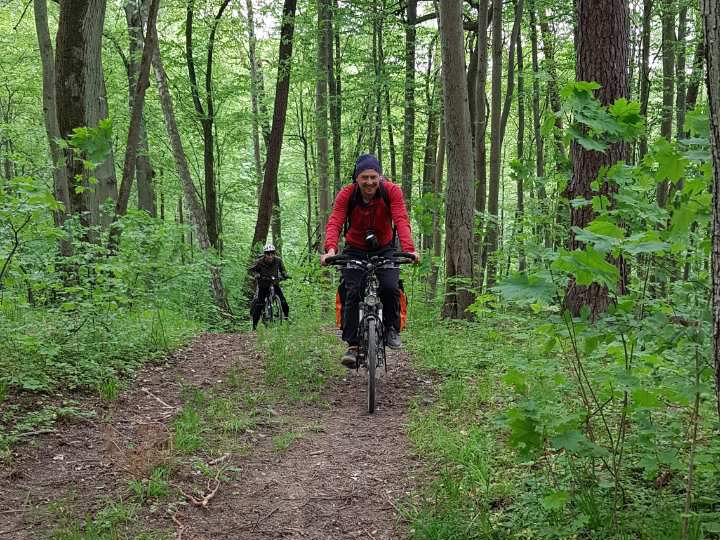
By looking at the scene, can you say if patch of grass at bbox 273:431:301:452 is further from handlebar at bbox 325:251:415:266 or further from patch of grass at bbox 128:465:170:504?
handlebar at bbox 325:251:415:266

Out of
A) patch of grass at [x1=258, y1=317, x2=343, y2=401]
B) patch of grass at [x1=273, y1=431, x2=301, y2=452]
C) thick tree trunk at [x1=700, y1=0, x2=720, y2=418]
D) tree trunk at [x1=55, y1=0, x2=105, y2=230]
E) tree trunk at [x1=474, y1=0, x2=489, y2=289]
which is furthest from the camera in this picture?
tree trunk at [x1=474, y1=0, x2=489, y2=289]

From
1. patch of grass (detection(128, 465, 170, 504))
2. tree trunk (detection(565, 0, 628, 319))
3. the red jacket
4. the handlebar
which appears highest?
tree trunk (detection(565, 0, 628, 319))

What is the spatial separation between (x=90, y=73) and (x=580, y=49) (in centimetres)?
636

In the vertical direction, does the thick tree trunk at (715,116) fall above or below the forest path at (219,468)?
above

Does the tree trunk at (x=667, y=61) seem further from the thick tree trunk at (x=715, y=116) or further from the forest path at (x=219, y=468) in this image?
the thick tree trunk at (x=715, y=116)

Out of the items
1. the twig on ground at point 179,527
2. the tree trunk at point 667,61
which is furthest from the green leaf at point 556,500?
the tree trunk at point 667,61

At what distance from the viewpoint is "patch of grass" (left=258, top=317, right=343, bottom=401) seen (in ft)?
21.2

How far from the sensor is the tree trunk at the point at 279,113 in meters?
13.6

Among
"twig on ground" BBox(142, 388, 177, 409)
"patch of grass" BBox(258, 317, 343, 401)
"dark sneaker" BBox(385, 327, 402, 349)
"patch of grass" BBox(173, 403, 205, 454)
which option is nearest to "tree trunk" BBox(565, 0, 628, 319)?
"dark sneaker" BBox(385, 327, 402, 349)

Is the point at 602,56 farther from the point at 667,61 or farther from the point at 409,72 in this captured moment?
the point at 409,72

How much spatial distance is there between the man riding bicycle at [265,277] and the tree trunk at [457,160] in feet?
13.9

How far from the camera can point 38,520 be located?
3.30m

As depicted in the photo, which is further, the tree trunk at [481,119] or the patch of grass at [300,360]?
the tree trunk at [481,119]

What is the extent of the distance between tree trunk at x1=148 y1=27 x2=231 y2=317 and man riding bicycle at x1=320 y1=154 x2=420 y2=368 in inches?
332
